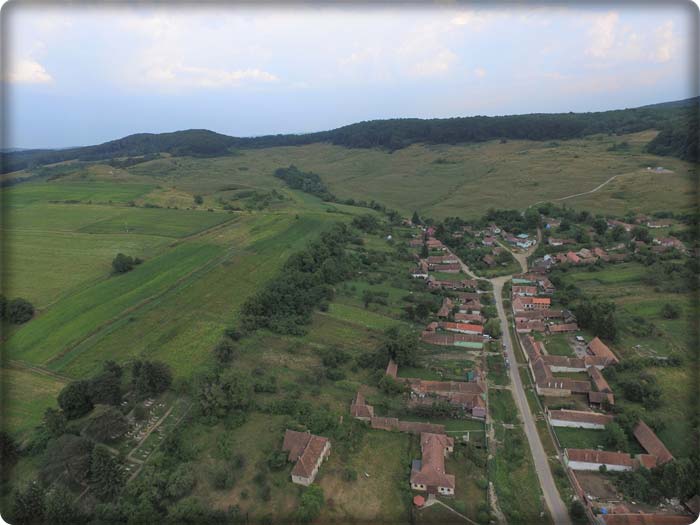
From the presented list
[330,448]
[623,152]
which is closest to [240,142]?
[623,152]

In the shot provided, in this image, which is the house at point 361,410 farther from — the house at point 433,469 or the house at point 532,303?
the house at point 532,303

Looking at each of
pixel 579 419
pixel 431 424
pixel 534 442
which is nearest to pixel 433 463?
pixel 431 424

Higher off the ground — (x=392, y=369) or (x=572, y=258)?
(x=572, y=258)

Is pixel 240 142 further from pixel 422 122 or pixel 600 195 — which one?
pixel 600 195

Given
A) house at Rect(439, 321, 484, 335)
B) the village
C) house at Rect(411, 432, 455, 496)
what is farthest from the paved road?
house at Rect(411, 432, 455, 496)

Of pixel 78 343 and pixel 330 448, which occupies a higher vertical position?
pixel 78 343

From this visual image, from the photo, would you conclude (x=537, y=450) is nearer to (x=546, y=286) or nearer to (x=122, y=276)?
(x=546, y=286)
